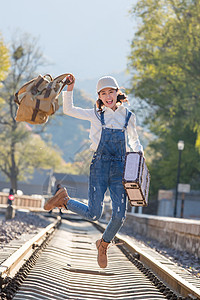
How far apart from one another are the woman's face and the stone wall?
5909mm

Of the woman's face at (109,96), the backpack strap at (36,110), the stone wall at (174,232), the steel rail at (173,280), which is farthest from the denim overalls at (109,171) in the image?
the stone wall at (174,232)

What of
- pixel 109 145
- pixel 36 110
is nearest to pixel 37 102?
pixel 36 110

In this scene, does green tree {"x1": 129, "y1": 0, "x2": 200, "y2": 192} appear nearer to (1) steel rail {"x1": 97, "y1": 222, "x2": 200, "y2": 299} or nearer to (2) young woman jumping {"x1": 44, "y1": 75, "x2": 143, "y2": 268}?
(1) steel rail {"x1": 97, "y1": 222, "x2": 200, "y2": 299}

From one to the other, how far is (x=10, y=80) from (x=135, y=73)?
21.4 m

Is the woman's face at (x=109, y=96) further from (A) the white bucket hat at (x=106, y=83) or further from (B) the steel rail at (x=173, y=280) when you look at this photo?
(B) the steel rail at (x=173, y=280)

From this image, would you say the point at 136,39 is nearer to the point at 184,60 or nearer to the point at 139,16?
the point at 139,16

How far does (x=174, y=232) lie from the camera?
13664mm

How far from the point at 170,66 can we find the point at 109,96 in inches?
1020

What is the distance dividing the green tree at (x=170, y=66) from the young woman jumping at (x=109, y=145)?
21849 mm

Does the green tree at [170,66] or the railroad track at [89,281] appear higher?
the green tree at [170,66]

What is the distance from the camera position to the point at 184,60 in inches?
1117

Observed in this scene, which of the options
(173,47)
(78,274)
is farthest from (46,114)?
(173,47)

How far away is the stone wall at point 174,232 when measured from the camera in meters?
11.1

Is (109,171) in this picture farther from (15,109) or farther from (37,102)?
(15,109)
